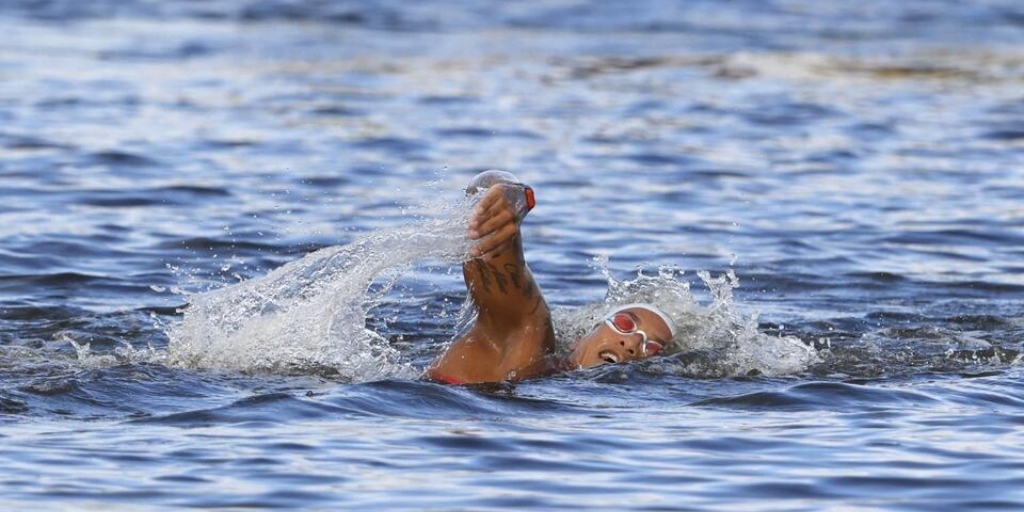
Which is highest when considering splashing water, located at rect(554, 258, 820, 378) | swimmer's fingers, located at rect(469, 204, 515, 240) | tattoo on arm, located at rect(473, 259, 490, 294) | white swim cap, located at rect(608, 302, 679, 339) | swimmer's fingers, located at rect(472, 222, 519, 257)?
swimmer's fingers, located at rect(469, 204, 515, 240)

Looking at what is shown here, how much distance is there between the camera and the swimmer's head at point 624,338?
9609mm

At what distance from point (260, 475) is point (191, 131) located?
11.8 meters

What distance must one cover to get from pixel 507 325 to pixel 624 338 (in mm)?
808

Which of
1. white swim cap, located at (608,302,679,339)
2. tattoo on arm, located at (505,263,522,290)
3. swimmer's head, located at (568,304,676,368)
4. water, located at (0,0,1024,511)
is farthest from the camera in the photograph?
white swim cap, located at (608,302,679,339)

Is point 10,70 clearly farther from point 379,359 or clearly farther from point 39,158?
point 379,359

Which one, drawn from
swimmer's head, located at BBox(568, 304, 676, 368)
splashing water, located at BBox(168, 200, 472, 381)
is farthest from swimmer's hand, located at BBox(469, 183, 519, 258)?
swimmer's head, located at BBox(568, 304, 676, 368)

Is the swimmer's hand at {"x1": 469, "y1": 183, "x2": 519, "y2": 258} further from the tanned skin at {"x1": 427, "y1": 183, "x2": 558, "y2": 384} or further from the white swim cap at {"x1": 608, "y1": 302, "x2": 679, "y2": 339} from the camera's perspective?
the white swim cap at {"x1": 608, "y1": 302, "x2": 679, "y2": 339}

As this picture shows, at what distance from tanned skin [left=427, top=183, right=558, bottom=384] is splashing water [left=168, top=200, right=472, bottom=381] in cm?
32

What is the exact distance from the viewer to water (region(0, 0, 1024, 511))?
7.62 m

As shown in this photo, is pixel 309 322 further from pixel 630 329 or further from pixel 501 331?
pixel 630 329

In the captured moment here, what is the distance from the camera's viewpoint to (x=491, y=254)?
8.77 m

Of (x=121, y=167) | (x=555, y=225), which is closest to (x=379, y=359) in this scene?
(x=555, y=225)

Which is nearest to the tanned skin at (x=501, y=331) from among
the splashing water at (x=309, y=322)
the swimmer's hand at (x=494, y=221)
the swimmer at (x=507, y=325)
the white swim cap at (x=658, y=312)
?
the swimmer at (x=507, y=325)

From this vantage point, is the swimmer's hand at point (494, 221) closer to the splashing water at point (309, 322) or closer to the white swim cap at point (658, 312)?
the splashing water at point (309, 322)
